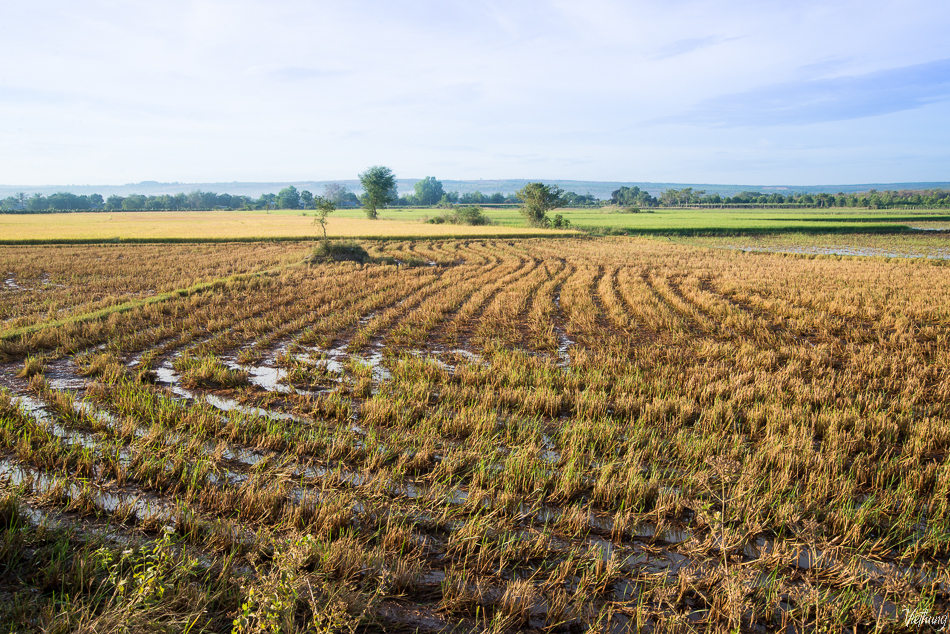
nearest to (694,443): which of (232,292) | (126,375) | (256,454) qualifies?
(256,454)

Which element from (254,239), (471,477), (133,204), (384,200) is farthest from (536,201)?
(133,204)

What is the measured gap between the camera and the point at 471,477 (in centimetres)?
483

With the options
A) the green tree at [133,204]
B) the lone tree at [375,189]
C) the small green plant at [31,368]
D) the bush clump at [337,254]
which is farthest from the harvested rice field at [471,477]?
the green tree at [133,204]

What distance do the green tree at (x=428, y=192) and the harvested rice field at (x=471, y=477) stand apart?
161565mm

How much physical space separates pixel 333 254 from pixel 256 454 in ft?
67.8

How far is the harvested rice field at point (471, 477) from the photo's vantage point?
3141 mm

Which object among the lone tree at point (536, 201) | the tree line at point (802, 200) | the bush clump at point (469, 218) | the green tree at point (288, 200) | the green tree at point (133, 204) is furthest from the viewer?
the green tree at point (288, 200)

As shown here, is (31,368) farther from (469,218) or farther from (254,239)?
(469,218)

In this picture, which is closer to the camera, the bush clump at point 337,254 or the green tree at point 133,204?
the bush clump at point 337,254

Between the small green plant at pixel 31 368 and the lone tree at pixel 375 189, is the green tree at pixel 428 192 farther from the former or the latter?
the small green plant at pixel 31 368

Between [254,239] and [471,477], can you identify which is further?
[254,239]

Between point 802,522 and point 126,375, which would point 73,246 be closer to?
point 126,375

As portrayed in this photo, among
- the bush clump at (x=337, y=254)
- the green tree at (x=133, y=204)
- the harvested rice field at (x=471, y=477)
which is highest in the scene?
the green tree at (x=133, y=204)

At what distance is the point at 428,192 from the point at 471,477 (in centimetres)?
17673
